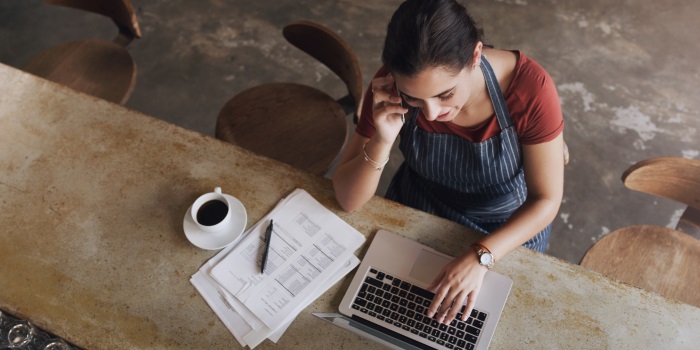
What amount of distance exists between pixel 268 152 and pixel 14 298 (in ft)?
3.45

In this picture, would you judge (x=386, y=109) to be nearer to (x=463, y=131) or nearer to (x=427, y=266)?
(x=463, y=131)

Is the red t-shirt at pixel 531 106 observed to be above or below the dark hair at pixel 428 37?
below

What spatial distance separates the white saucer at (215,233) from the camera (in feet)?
4.84

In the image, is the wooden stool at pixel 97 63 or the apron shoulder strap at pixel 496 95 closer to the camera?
the apron shoulder strap at pixel 496 95

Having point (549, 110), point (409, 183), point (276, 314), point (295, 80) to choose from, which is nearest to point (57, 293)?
point (276, 314)

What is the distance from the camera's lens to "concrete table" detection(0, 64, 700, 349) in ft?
4.34

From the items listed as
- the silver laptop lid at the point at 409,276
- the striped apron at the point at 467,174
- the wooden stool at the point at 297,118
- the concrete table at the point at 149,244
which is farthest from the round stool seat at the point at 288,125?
the silver laptop lid at the point at 409,276

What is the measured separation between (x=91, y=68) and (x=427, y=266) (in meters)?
1.96

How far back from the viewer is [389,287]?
138cm

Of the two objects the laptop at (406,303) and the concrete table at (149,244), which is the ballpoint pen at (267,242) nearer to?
the concrete table at (149,244)

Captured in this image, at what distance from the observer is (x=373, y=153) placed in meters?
1.55

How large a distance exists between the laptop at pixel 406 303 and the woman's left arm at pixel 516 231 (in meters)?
0.04

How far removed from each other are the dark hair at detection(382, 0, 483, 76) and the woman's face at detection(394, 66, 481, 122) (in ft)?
0.07

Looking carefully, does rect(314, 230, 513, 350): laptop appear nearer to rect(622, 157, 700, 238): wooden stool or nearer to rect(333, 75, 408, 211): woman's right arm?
rect(333, 75, 408, 211): woman's right arm
